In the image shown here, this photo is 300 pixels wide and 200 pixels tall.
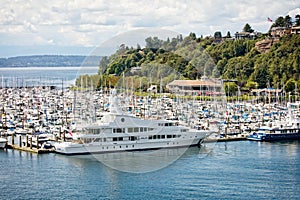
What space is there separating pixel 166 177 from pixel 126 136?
5816mm

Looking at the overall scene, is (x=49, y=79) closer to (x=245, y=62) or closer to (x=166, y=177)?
(x=245, y=62)

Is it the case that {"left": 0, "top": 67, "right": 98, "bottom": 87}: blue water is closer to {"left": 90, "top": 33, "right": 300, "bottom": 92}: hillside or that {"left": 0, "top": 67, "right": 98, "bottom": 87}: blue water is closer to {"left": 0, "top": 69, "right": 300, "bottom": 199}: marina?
{"left": 0, "top": 69, "right": 300, "bottom": 199}: marina

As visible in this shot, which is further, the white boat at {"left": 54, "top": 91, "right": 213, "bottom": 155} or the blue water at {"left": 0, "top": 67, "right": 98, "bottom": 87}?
the blue water at {"left": 0, "top": 67, "right": 98, "bottom": 87}

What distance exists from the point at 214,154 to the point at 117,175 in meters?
5.76

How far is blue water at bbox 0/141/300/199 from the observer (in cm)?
1877

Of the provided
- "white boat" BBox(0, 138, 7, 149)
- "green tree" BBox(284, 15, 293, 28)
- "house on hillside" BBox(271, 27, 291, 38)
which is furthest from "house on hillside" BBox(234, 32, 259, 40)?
"white boat" BBox(0, 138, 7, 149)

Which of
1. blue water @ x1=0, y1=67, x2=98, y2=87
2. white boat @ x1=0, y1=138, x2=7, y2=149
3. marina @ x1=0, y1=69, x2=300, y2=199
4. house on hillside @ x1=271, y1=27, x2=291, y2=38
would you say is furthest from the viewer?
house on hillside @ x1=271, y1=27, x2=291, y2=38

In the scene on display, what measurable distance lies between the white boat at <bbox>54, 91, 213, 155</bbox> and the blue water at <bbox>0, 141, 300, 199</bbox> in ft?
2.08

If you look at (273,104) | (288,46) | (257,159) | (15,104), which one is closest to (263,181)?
(257,159)

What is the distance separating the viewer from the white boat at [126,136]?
2577 cm

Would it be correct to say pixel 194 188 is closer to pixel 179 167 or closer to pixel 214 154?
pixel 179 167

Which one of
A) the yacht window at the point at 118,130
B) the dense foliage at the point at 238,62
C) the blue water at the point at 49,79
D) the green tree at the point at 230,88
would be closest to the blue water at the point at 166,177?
the yacht window at the point at 118,130

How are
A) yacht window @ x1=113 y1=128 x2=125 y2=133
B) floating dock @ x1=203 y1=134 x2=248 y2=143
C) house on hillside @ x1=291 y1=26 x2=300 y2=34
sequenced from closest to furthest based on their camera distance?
yacht window @ x1=113 y1=128 x2=125 y2=133, floating dock @ x1=203 y1=134 x2=248 y2=143, house on hillside @ x1=291 y1=26 x2=300 y2=34

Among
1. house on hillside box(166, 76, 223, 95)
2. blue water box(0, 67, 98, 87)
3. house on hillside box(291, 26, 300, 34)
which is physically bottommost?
house on hillside box(166, 76, 223, 95)
